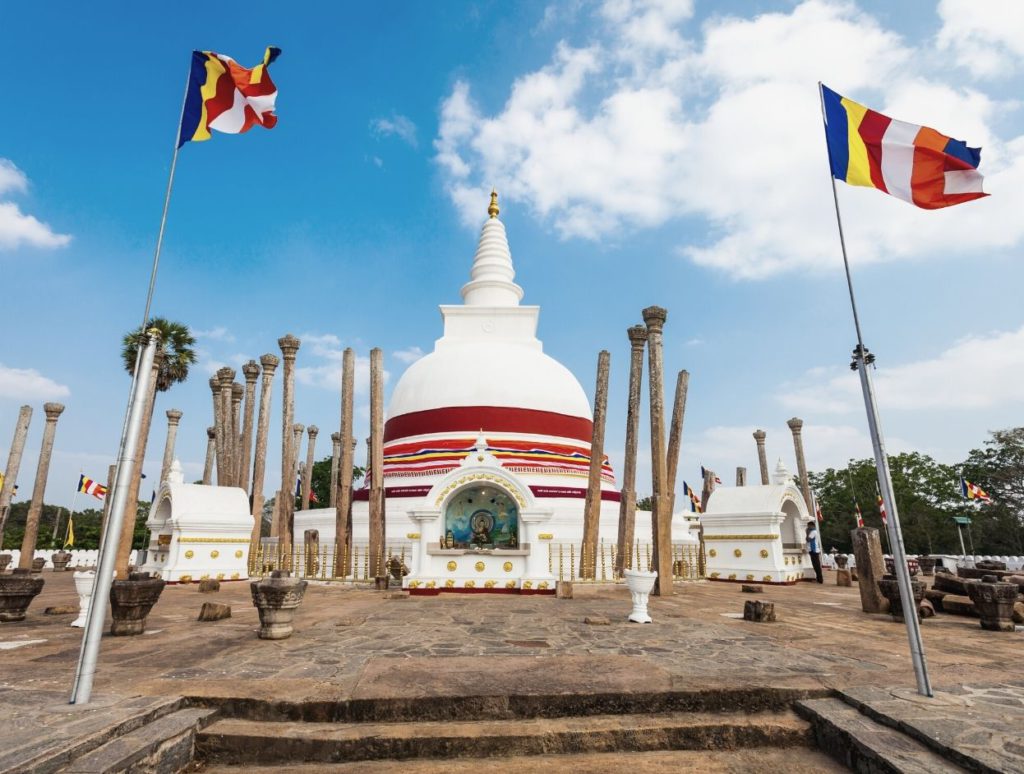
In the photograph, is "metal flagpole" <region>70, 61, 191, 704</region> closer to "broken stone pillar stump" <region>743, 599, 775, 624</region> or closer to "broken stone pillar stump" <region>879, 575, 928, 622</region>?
"broken stone pillar stump" <region>743, 599, 775, 624</region>

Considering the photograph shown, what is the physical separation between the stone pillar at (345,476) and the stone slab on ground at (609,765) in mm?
12881

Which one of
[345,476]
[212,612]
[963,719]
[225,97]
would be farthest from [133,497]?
[963,719]

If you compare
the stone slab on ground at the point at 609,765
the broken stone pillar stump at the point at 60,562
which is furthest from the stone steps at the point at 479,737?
the broken stone pillar stump at the point at 60,562

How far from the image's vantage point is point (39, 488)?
847 inches

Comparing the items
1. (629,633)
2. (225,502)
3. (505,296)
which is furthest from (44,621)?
(505,296)

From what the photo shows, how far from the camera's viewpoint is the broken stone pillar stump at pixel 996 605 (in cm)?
874

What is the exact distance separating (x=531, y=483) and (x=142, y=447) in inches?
512

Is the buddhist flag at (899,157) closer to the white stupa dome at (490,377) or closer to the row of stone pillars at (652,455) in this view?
the row of stone pillars at (652,455)

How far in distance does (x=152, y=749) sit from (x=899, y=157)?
30.5 ft

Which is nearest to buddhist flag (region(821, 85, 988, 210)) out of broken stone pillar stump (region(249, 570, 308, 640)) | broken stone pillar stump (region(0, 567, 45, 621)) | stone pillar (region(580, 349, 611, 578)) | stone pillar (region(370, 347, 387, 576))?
broken stone pillar stump (region(249, 570, 308, 640))

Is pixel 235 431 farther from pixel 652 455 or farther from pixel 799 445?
pixel 799 445

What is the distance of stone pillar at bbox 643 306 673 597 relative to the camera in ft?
43.2

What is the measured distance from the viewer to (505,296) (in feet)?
95.9

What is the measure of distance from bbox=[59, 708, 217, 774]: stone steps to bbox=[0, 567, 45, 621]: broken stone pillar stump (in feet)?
22.5
